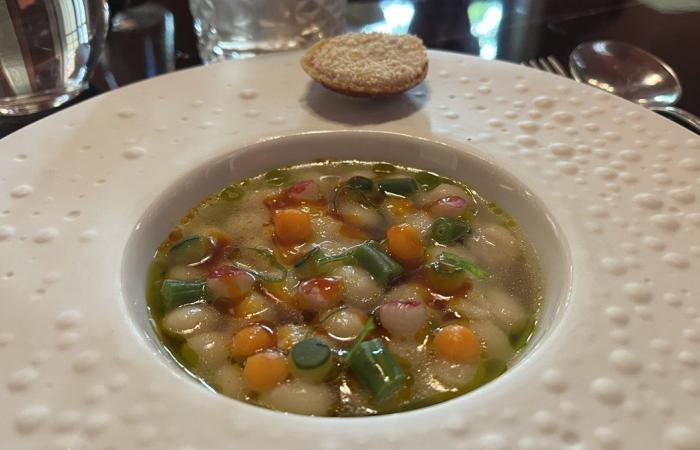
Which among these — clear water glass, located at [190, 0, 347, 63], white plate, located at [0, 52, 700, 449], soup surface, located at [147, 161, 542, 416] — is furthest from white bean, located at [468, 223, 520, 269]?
clear water glass, located at [190, 0, 347, 63]

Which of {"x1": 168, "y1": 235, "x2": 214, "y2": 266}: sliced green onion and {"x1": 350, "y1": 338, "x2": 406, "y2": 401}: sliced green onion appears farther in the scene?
{"x1": 168, "y1": 235, "x2": 214, "y2": 266}: sliced green onion

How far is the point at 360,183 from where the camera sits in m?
1.56

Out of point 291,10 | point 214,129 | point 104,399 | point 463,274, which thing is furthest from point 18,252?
point 291,10

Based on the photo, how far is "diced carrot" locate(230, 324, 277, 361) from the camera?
46.1 inches

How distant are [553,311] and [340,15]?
4.65 feet

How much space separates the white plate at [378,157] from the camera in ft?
2.94

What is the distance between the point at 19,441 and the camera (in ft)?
2.85

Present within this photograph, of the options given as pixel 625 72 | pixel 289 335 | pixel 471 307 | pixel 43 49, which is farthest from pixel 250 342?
pixel 625 72

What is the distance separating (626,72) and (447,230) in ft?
3.37

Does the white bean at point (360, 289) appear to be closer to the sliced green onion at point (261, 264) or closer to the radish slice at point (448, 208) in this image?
the sliced green onion at point (261, 264)

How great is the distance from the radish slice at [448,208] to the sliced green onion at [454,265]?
147 mm

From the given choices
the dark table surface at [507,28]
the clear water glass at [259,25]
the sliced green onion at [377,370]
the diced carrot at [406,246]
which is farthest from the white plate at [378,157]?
the dark table surface at [507,28]

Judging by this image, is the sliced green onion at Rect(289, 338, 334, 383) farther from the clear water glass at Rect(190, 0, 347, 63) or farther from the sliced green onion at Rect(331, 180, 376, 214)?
the clear water glass at Rect(190, 0, 347, 63)

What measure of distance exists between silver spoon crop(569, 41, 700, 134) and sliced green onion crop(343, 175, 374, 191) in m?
0.88
